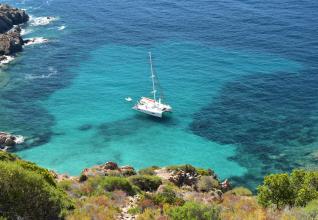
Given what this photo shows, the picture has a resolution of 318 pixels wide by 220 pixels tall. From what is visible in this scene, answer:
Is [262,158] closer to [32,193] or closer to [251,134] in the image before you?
[251,134]

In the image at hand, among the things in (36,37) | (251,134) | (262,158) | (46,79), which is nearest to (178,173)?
(262,158)

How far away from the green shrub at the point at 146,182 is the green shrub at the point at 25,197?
48.5 ft

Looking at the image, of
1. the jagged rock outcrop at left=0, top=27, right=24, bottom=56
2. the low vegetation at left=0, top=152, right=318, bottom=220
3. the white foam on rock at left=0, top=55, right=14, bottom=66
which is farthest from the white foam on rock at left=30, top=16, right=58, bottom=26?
the low vegetation at left=0, top=152, right=318, bottom=220

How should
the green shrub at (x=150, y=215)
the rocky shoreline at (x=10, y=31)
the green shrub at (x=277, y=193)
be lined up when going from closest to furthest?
1. the green shrub at (x=150, y=215)
2. the green shrub at (x=277, y=193)
3. the rocky shoreline at (x=10, y=31)

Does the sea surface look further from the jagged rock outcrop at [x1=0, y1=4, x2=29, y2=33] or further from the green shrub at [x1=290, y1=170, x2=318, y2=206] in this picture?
the green shrub at [x1=290, y1=170, x2=318, y2=206]

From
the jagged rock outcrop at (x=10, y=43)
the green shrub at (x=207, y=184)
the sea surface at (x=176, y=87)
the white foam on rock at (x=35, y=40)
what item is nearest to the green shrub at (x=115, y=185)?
the green shrub at (x=207, y=184)

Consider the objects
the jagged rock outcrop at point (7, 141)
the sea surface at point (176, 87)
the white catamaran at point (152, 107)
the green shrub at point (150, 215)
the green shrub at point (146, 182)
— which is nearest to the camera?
the green shrub at point (150, 215)

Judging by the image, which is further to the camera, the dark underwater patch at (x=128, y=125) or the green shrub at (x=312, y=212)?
the dark underwater patch at (x=128, y=125)

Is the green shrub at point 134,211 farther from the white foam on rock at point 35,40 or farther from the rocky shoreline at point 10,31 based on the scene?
the white foam on rock at point 35,40

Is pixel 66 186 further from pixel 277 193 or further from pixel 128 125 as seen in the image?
pixel 128 125

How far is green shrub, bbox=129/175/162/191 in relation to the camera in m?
44.3

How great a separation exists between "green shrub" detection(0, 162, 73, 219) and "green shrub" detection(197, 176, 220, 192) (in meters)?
21.3

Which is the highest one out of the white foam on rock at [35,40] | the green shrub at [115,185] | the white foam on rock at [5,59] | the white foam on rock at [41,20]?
the green shrub at [115,185]

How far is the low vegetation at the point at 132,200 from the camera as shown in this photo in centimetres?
2739
